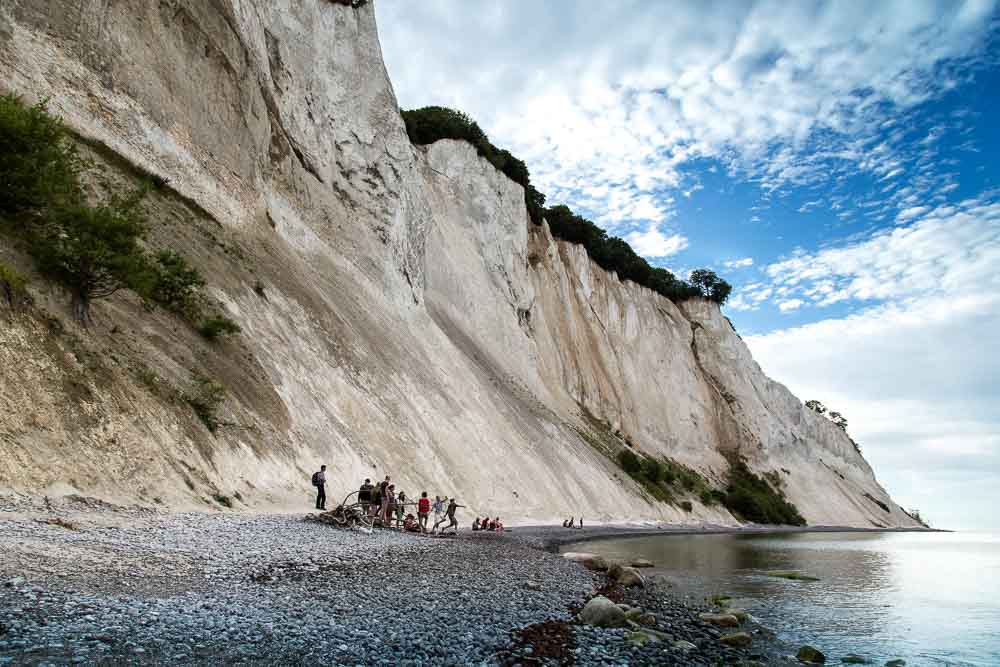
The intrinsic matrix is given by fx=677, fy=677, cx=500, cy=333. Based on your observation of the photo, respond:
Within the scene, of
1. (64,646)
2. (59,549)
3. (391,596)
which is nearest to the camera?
(64,646)

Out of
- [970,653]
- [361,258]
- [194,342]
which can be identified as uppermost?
[361,258]

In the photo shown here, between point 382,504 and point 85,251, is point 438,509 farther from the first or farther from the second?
point 85,251

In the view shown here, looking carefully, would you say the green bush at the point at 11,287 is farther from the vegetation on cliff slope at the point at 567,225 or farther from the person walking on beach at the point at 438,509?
the vegetation on cliff slope at the point at 567,225

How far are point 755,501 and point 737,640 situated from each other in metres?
51.6

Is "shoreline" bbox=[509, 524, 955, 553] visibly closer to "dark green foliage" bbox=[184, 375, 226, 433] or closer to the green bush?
"dark green foliage" bbox=[184, 375, 226, 433]

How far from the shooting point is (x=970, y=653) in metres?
11.3

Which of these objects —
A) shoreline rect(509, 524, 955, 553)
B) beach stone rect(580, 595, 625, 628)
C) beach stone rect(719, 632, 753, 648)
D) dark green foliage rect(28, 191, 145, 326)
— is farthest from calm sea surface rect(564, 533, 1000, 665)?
dark green foliage rect(28, 191, 145, 326)

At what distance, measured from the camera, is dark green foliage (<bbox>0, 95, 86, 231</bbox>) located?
1296 cm

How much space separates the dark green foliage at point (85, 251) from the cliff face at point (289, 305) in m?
0.56

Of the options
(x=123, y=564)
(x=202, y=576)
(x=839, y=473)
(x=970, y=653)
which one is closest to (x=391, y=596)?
(x=202, y=576)

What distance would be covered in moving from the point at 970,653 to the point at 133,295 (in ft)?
60.4

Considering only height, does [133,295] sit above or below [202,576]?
above

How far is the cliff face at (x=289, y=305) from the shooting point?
40.1 ft

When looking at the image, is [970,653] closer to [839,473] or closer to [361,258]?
[361,258]
